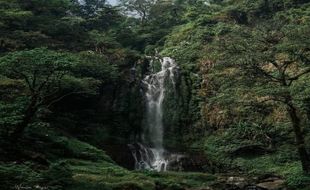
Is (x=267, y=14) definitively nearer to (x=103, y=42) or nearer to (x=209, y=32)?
(x=209, y=32)

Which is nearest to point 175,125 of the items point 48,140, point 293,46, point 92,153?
point 92,153

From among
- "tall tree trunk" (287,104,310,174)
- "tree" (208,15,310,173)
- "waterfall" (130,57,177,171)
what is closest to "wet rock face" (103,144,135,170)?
"waterfall" (130,57,177,171)

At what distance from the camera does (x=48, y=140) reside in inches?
Answer: 855

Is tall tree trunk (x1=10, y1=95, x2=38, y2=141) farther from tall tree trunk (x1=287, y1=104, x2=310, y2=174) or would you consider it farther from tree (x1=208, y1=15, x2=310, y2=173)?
tall tree trunk (x1=287, y1=104, x2=310, y2=174)

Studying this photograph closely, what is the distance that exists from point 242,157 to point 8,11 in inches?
756

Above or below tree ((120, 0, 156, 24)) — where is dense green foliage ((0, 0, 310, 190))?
below

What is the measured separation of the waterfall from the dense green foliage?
1.79ft

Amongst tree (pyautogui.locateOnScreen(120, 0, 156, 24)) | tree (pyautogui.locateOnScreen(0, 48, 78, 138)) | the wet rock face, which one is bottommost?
the wet rock face

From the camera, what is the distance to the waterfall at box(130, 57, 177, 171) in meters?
27.7

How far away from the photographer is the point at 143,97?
106 feet

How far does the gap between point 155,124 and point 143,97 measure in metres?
2.41

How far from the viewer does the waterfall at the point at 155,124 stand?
2774cm

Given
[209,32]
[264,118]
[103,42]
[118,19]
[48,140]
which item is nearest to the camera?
[48,140]

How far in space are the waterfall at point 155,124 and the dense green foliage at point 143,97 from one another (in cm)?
54
